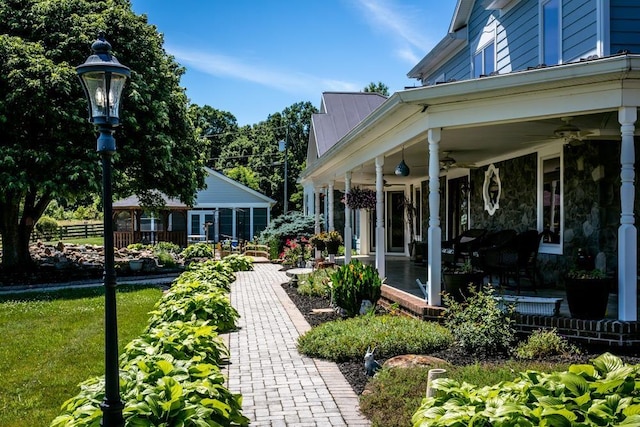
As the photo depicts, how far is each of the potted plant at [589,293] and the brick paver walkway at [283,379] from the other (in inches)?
109

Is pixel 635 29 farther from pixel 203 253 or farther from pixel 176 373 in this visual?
pixel 203 253

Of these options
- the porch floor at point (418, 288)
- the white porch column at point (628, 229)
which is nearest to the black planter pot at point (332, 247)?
the porch floor at point (418, 288)

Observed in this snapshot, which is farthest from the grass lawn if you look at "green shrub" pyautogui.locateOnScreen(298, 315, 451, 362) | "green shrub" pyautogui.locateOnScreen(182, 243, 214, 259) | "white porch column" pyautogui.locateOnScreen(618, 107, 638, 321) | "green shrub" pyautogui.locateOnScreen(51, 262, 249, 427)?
"green shrub" pyautogui.locateOnScreen(182, 243, 214, 259)

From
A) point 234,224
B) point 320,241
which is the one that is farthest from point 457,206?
point 234,224

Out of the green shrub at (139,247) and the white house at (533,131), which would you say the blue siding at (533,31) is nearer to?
the white house at (533,131)

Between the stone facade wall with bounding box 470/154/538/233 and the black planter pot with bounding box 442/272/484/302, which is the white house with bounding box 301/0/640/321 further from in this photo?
the black planter pot with bounding box 442/272/484/302

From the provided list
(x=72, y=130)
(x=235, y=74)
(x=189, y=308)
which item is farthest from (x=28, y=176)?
(x=235, y=74)

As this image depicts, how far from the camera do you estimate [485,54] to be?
467 inches

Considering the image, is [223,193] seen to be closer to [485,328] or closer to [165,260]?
[165,260]

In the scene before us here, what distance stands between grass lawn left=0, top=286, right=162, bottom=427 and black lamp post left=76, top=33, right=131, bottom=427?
164 cm

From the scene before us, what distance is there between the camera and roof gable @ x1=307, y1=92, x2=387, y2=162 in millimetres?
23000

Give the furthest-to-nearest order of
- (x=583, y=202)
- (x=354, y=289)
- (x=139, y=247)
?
(x=139, y=247)
(x=583, y=202)
(x=354, y=289)

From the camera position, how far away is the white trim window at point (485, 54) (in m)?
11.5

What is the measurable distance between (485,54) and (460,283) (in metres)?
6.39
